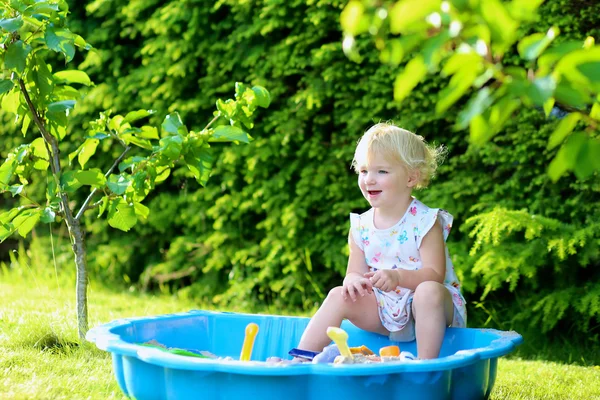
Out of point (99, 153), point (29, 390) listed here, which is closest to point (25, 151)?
point (29, 390)

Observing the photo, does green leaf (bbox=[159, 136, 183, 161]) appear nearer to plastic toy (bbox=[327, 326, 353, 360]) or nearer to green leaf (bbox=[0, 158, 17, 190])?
green leaf (bbox=[0, 158, 17, 190])

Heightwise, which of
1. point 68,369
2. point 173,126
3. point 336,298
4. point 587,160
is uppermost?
point 173,126

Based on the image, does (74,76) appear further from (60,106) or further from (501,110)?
(501,110)

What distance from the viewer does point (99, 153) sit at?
17.4 feet

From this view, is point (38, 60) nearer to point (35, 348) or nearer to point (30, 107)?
point (30, 107)

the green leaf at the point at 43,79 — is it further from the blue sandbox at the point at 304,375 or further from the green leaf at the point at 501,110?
the green leaf at the point at 501,110

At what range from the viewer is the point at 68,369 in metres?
2.68

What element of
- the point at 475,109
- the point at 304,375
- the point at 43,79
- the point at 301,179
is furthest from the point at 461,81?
the point at 301,179

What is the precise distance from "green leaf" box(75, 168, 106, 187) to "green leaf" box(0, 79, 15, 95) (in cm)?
37

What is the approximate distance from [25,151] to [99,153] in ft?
7.94

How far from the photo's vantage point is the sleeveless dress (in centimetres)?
273

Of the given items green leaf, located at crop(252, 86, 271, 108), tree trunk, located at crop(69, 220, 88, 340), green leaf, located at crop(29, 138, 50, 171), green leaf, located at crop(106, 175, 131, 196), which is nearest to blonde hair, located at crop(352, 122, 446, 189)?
green leaf, located at crop(252, 86, 271, 108)

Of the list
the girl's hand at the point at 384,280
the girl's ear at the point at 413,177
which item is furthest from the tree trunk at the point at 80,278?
the girl's ear at the point at 413,177

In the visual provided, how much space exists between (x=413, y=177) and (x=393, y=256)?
31 centimetres
